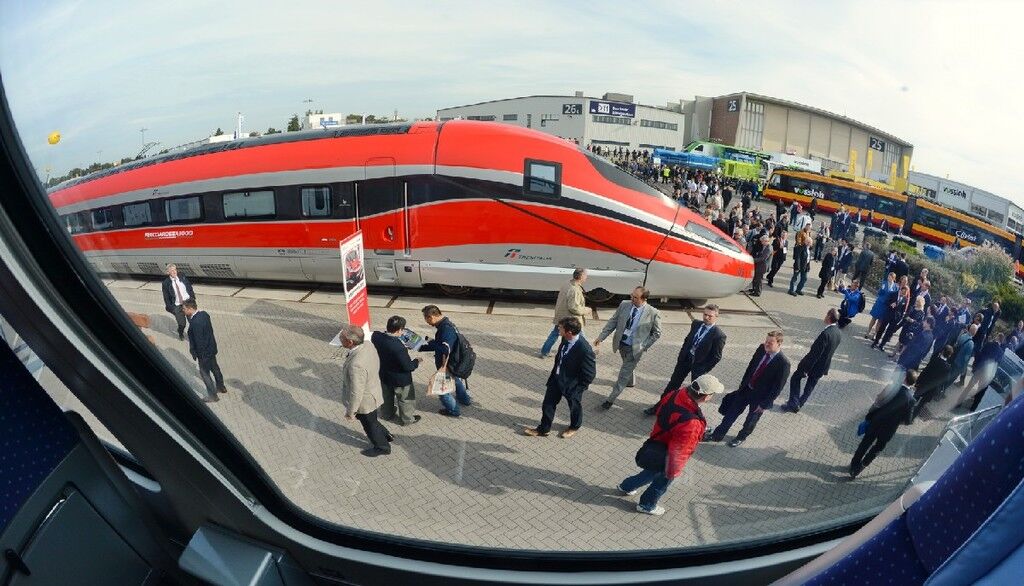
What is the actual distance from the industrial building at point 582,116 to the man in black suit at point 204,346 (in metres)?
0.65

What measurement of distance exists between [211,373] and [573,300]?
30.3 inches

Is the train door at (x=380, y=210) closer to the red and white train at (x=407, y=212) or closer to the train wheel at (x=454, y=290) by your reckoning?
the red and white train at (x=407, y=212)

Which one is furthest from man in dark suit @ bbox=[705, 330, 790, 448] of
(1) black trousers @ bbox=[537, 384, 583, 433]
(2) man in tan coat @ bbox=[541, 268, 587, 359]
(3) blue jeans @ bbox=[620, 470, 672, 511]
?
(2) man in tan coat @ bbox=[541, 268, 587, 359]

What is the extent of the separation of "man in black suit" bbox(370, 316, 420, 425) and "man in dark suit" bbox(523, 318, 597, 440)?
0.97 feet

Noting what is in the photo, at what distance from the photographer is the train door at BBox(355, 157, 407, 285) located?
1.04 meters

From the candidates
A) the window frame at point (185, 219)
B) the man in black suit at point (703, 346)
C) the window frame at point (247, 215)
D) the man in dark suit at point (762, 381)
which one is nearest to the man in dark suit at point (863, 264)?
the man in dark suit at point (762, 381)

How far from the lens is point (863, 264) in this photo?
1.18 metres

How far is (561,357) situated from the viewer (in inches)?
46.2

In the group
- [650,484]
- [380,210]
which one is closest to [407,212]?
[380,210]

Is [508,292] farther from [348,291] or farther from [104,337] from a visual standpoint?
[104,337]

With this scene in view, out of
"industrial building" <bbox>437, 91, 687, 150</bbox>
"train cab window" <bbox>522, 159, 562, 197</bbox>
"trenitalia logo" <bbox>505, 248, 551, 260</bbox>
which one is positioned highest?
"industrial building" <bbox>437, 91, 687, 150</bbox>

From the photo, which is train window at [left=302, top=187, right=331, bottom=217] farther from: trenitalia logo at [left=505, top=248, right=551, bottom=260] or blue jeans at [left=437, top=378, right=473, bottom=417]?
blue jeans at [left=437, top=378, right=473, bottom=417]

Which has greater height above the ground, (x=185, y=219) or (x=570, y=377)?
(x=185, y=219)

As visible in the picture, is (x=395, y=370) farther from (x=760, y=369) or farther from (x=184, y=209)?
(x=760, y=369)
